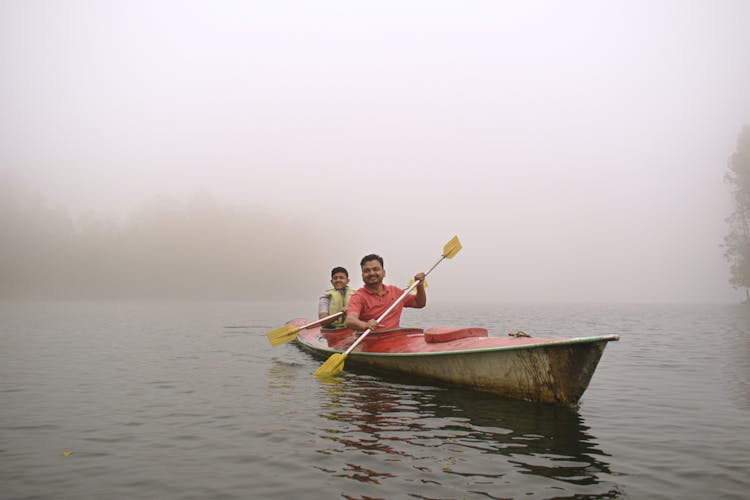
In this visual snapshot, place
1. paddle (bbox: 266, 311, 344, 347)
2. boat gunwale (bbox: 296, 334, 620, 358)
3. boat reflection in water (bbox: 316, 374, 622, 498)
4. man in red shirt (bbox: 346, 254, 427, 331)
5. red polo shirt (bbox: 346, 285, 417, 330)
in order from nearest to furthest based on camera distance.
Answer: boat reflection in water (bbox: 316, 374, 622, 498) < boat gunwale (bbox: 296, 334, 620, 358) < man in red shirt (bbox: 346, 254, 427, 331) < red polo shirt (bbox: 346, 285, 417, 330) < paddle (bbox: 266, 311, 344, 347)

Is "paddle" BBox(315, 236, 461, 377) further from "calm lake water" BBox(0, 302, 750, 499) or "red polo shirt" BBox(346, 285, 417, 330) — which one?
"calm lake water" BBox(0, 302, 750, 499)

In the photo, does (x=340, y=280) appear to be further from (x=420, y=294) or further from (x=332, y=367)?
(x=332, y=367)

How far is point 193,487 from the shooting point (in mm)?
4117

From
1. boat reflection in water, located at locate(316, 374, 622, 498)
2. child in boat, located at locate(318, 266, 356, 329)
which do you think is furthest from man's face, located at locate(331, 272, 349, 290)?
boat reflection in water, located at locate(316, 374, 622, 498)

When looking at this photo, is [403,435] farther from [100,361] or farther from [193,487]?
[100,361]

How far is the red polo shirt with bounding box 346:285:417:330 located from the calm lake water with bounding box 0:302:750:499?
114 centimetres

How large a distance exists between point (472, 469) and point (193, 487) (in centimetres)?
239

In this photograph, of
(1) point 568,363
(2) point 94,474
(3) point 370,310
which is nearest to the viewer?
(2) point 94,474

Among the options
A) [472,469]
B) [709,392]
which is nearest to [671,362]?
[709,392]

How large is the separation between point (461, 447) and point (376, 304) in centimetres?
430

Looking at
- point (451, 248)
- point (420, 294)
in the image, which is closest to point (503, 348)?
point (420, 294)

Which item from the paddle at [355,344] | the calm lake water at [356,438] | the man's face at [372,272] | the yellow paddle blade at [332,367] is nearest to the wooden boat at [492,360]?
the calm lake water at [356,438]

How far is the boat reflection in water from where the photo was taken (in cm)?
410

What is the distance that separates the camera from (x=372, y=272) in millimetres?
8961
